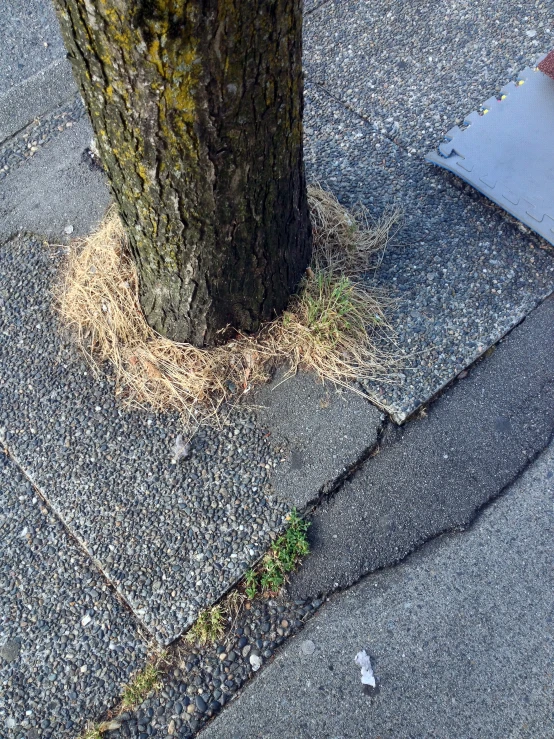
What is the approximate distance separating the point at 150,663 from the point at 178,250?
4.45 feet

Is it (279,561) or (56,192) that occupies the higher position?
(56,192)

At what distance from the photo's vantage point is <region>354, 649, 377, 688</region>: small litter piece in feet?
6.68

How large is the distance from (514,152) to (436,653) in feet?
7.38

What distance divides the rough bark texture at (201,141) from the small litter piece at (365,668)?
1.27 m

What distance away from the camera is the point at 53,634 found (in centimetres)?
212

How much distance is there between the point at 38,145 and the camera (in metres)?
3.39

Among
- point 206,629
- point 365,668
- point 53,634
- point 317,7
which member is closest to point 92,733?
point 53,634

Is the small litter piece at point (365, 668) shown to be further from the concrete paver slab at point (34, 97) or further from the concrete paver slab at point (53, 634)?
the concrete paver slab at point (34, 97)

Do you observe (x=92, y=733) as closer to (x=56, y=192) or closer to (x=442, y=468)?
(x=442, y=468)

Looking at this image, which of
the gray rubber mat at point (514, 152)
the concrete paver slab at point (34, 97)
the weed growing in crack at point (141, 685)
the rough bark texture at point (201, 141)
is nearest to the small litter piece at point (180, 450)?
the rough bark texture at point (201, 141)

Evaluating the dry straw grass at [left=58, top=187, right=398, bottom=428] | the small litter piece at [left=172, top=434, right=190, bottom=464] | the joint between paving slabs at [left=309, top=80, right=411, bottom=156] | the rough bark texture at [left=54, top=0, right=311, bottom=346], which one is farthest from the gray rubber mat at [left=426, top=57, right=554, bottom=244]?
the small litter piece at [left=172, top=434, right=190, bottom=464]

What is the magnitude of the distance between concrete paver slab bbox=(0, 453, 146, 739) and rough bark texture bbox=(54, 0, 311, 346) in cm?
94

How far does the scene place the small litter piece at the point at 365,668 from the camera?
204cm

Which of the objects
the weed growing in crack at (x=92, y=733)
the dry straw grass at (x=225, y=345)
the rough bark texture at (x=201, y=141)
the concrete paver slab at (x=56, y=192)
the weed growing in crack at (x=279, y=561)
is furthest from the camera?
the concrete paver slab at (x=56, y=192)
